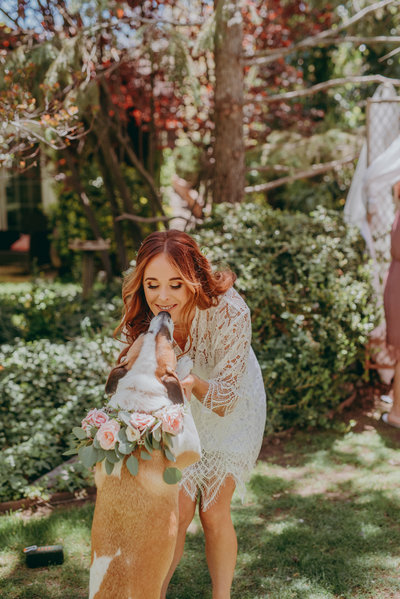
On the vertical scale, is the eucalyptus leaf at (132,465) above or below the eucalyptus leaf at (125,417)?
below

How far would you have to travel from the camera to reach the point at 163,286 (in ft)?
7.39

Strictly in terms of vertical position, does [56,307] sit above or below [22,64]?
below

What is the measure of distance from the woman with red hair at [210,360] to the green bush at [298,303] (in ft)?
5.89

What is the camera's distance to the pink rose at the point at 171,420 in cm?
181

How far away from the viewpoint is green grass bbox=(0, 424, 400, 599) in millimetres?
2832

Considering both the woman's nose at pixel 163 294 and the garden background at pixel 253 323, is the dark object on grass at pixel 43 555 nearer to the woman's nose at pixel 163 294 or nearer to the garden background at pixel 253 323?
the garden background at pixel 253 323

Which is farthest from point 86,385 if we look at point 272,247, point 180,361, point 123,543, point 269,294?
point 123,543

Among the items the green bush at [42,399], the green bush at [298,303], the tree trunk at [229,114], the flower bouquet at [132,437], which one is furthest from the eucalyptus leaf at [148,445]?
the tree trunk at [229,114]

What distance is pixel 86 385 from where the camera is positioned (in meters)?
4.19

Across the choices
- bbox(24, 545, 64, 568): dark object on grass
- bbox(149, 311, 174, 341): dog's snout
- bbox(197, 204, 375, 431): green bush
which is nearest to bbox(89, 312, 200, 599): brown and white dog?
bbox(149, 311, 174, 341): dog's snout

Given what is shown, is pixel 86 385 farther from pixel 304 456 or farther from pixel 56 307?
pixel 56 307

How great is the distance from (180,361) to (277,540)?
5.13 ft

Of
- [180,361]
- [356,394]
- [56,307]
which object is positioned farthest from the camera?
[56,307]

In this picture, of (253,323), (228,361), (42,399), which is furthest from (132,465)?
(253,323)
